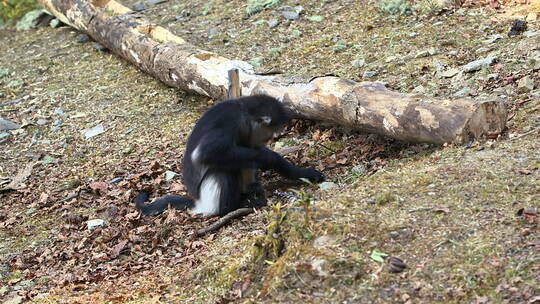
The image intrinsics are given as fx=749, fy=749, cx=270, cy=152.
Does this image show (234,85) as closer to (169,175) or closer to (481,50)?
(169,175)

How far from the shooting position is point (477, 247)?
448 centimetres

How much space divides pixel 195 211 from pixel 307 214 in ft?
6.68

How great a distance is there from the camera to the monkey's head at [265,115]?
21.6 feet

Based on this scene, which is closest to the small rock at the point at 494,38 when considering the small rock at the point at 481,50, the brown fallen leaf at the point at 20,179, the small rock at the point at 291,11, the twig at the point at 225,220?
the small rock at the point at 481,50

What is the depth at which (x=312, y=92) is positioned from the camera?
7.27 metres

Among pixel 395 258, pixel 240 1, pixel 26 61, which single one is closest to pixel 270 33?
pixel 240 1

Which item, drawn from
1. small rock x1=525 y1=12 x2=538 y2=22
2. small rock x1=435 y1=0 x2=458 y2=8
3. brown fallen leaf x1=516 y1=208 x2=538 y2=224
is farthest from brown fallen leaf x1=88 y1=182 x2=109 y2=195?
small rock x1=525 y1=12 x2=538 y2=22

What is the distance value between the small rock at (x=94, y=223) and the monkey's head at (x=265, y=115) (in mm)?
1633

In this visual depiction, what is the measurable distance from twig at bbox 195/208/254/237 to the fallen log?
4.47 ft

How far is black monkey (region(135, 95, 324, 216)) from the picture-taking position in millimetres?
6410

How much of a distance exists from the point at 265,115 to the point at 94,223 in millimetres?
1902

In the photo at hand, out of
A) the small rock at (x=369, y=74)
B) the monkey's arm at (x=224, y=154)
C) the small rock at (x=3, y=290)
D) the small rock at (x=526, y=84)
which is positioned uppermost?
the small rock at (x=526, y=84)

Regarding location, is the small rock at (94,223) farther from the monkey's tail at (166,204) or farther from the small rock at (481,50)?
the small rock at (481,50)

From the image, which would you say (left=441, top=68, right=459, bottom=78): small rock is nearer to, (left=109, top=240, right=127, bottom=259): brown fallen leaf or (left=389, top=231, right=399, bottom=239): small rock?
(left=389, top=231, right=399, bottom=239): small rock
